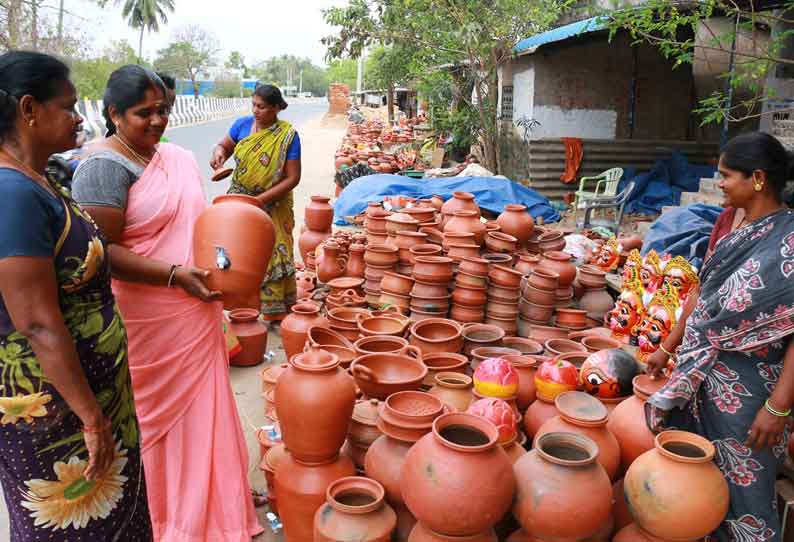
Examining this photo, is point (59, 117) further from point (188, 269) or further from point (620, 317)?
point (620, 317)

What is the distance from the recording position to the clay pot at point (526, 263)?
14.7 feet

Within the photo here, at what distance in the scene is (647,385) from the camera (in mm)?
2438

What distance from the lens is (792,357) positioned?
1.89 m

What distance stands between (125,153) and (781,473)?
2.91 meters

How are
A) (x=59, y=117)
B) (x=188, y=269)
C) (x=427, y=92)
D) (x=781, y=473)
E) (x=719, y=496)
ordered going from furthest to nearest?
(x=427, y=92)
(x=781, y=473)
(x=188, y=269)
(x=719, y=496)
(x=59, y=117)

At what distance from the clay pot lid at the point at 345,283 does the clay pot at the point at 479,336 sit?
1228 millimetres

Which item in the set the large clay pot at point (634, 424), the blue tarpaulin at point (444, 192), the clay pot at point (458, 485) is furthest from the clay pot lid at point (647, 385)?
the blue tarpaulin at point (444, 192)

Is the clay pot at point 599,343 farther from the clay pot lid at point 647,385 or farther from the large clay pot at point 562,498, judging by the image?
the large clay pot at point 562,498

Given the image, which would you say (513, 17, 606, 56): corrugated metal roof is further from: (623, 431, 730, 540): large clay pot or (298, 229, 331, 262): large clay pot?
(623, 431, 730, 540): large clay pot

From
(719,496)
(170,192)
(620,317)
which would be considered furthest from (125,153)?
(620,317)

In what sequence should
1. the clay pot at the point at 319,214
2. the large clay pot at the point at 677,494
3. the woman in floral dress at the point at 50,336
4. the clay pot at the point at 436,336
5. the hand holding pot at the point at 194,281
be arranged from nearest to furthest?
1. the woman in floral dress at the point at 50,336
2. the large clay pot at the point at 677,494
3. the hand holding pot at the point at 194,281
4. the clay pot at the point at 436,336
5. the clay pot at the point at 319,214

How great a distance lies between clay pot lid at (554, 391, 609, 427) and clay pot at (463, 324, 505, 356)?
3.29 feet

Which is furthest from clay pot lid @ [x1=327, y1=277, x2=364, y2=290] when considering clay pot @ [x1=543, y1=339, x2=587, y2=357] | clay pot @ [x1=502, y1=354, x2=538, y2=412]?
clay pot @ [x1=502, y1=354, x2=538, y2=412]

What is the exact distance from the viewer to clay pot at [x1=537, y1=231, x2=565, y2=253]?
197 inches
